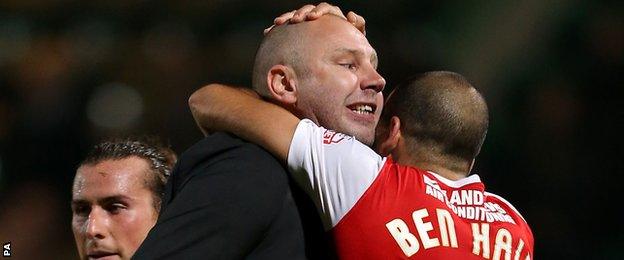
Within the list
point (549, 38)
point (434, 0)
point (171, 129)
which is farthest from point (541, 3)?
point (171, 129)

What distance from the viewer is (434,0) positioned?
6.36 m

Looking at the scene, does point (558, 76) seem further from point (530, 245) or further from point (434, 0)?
point (530, 245)

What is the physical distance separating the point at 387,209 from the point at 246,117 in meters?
0.48

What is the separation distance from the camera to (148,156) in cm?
397

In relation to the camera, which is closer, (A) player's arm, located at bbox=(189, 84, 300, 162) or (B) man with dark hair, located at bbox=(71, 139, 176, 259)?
(A) player's arm, located at bbox=(189, 84, 300, 162)

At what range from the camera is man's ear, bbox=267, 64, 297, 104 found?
2.87 meters

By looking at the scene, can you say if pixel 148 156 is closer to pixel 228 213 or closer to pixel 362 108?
pixel 362 108

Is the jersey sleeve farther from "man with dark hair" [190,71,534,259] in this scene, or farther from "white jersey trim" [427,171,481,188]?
"white jersey trim" [427,171,481,188]

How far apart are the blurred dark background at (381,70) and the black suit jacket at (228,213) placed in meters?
3.37

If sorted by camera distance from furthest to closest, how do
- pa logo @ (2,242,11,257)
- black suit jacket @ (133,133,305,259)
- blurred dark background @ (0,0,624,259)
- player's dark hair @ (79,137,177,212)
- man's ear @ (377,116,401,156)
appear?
blurred dark background @ (0,0,624,259) → pa logo @ (2,242,11,257) → player's dark hair @ (79,137,177,212) → man's ear @ (377,116,401,156) → black suit jacket @ (133,133,305,259)

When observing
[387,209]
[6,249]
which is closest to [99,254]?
[387,209]

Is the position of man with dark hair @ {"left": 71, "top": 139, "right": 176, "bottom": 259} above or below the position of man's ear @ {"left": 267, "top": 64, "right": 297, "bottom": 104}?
below

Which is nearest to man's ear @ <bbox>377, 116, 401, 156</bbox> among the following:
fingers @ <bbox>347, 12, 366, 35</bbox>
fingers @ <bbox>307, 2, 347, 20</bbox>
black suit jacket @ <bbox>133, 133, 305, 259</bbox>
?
fingers @ <bbox>347, 12, 366, 35</bbox>

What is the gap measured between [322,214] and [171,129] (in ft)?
11.7
